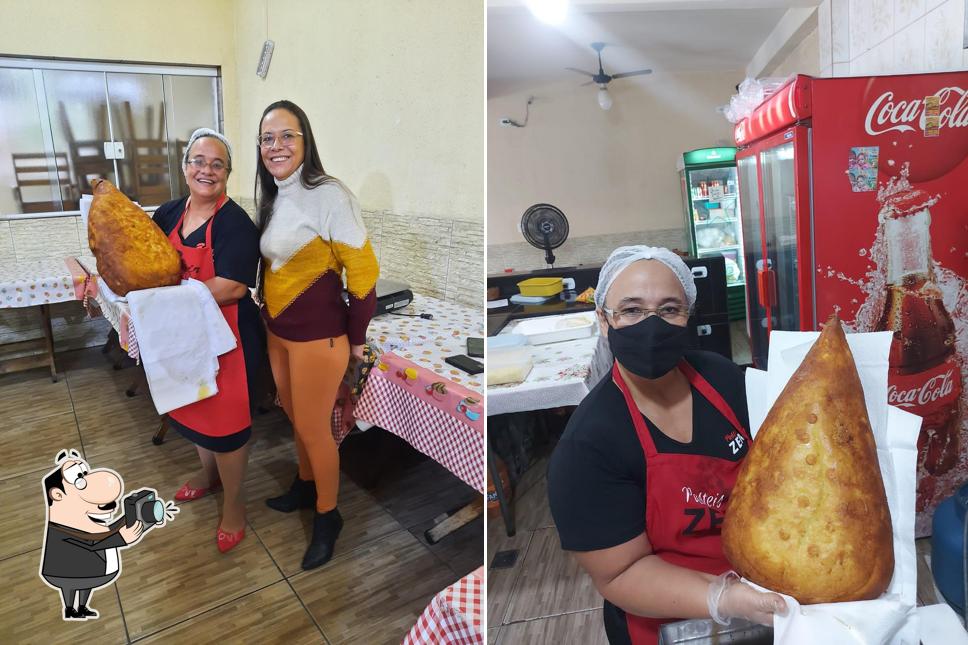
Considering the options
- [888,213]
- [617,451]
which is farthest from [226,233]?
[888,213]

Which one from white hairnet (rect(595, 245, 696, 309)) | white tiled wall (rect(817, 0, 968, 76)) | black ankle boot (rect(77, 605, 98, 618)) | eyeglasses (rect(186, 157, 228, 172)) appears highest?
white tiled wall (rect(817, 0, 968, 76))

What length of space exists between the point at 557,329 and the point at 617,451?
4.03ft

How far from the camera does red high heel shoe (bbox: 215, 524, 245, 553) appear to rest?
27.5 inches

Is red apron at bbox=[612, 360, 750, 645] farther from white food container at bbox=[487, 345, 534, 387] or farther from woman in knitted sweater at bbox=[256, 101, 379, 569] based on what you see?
white food container at bbox=[487, 345, 534, 387]

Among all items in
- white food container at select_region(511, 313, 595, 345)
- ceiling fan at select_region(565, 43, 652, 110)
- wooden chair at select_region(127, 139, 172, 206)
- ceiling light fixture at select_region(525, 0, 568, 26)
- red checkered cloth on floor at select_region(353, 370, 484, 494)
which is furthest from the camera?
ceiling fan at select_region(565, 43, 652, 110)

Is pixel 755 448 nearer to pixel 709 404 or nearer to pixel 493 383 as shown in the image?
pixel 709 404

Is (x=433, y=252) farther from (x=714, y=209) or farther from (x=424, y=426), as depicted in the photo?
(x=714, y=209)

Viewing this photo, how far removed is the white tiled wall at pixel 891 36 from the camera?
3.77 ft

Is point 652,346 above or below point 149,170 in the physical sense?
below

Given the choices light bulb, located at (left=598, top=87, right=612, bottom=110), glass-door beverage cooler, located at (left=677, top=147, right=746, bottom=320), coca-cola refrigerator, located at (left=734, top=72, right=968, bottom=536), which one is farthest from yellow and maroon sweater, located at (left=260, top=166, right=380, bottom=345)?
light bulb, located at (left=598, top=87, right=612, bottom=110)

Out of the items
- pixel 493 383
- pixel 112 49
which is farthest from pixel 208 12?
pixel 493 383

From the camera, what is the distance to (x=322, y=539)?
762 mm

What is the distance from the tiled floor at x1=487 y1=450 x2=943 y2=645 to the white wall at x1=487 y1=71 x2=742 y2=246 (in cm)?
122

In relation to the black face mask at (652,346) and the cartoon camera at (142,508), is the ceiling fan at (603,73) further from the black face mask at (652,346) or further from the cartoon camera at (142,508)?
the cartoon camera at (142,508)
